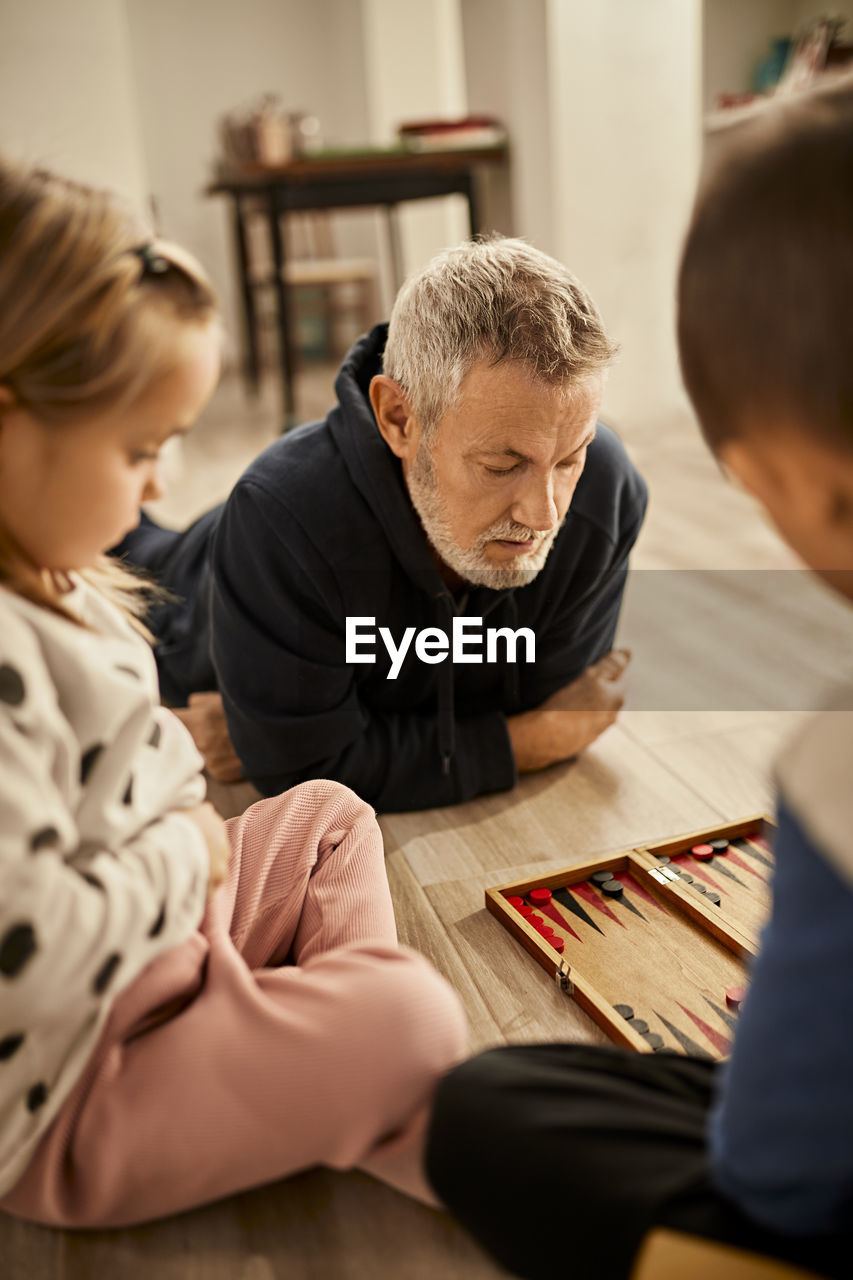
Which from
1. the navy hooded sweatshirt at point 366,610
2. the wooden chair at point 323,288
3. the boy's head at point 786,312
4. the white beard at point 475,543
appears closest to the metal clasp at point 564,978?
the navy hooded sweatshirt at point 366,610

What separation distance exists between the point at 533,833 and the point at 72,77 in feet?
10.6

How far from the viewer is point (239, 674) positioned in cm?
139

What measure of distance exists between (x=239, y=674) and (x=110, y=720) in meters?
0.65

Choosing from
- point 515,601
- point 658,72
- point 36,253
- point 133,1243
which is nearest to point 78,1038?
point 133,1243

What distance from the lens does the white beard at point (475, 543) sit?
1307mm

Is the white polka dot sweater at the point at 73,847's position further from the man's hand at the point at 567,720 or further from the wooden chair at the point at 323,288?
the wooden chair at the point at 323,288

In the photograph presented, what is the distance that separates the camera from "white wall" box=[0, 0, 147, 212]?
339 centimetres

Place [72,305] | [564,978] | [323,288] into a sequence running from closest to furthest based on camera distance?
[72,305] < [564,978] < [323,288]

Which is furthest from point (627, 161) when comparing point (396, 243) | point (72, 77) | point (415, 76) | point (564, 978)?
point (564, 978)

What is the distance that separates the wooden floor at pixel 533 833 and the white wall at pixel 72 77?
2250 mm

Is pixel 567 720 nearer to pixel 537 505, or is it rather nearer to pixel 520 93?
pixel 537 505

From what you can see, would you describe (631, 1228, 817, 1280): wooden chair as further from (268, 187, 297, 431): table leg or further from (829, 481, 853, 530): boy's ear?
(268, 187, 297, 431): table leg

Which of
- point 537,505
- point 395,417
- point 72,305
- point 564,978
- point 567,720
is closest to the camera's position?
point 72,305

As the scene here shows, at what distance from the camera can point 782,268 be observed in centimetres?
59
